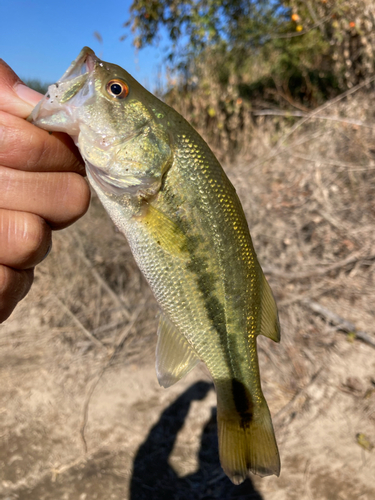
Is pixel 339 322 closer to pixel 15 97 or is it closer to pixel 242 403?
pixel 242 403

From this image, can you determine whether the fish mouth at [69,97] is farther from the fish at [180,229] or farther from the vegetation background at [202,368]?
the vegetation background at [202,368]

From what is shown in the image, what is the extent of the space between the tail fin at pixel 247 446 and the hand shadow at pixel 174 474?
222cm

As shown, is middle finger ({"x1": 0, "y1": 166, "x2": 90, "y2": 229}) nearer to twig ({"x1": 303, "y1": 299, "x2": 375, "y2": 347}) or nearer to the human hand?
the human hand

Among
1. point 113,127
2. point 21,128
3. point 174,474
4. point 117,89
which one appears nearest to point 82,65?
point 117,89

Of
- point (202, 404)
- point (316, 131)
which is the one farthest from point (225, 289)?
point (316, 131)

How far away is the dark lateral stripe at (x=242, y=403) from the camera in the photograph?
60.0 inches

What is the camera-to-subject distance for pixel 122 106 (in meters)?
1.33

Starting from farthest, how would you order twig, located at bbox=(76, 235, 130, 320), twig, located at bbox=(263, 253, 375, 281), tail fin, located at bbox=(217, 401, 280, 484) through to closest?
twig, located at bbox=(76, 235, 130, 320), twig, located at bbox=(263, 253, 375, 281), tail fin, located at bbox=(217, 401, 280, 484)

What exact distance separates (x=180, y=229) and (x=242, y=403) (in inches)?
33.4

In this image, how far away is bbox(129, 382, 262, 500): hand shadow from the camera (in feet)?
10.7

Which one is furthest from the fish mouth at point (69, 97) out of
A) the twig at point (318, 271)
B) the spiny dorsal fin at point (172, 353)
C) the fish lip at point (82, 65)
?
the twig at point (318, 271)

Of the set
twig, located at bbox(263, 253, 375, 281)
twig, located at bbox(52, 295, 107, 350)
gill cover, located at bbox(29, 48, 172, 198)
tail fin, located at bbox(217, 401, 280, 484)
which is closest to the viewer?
gill cover, located at bbox(29, 48, 172, 198)

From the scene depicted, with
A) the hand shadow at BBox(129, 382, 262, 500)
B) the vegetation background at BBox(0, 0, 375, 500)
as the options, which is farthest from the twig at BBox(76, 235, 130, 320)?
the hand shadow at BBox(129, 382, 262, 500)

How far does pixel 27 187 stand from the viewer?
1.27m
